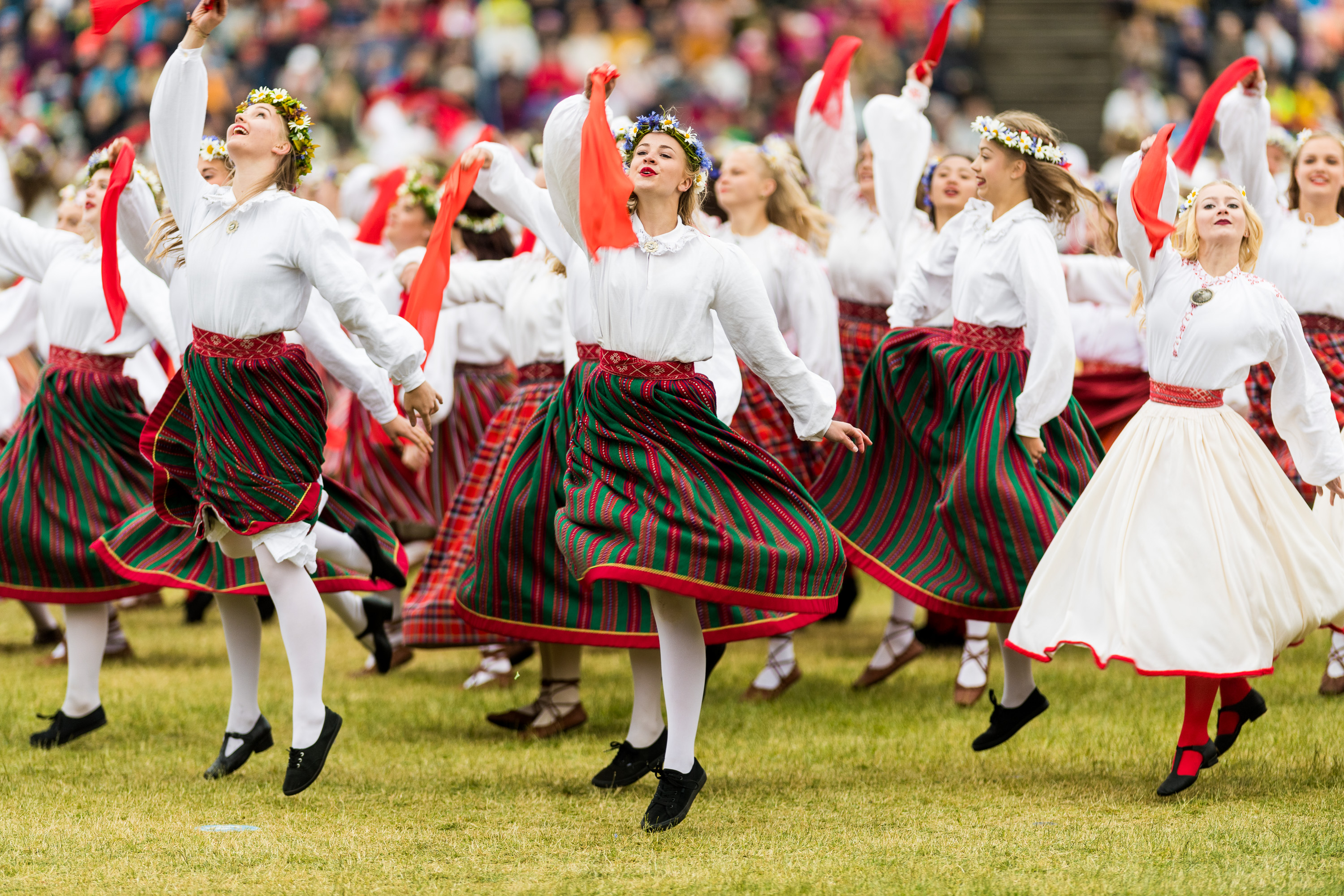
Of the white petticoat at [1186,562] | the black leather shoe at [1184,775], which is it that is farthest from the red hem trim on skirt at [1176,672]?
the black leather shoe at [1184,775]

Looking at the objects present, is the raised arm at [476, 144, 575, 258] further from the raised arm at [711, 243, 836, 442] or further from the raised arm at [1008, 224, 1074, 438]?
A: the raised arm at [1008, 224, 1074, 438]

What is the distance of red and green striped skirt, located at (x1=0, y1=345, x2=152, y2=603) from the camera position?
5.20 metres

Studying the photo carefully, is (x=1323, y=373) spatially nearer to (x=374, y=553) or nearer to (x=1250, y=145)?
(x=1250, y=145)

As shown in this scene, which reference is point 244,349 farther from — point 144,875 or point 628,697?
point 628,697

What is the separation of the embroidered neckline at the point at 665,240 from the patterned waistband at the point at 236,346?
0.96 metres

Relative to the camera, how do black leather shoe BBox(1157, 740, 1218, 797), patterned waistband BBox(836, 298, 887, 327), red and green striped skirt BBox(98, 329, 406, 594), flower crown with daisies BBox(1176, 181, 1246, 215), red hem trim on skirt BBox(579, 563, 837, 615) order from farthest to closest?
patterned waistband BBox(836, 298, 887, 327) → flower crown with daisies BBox(1176, 181, 1246, 215) → black leather shoe BBox(1157, 740, 1218, 797) → red and green striped skirt BBox(98, 329, 406, 594) → red hem trim on skirt BBox(579, 563, 837, 615)

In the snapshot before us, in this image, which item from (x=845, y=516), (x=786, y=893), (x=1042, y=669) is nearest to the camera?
(x=786, y=893)

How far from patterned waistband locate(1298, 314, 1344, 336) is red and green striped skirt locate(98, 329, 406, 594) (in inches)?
132

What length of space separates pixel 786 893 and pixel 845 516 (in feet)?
6.19

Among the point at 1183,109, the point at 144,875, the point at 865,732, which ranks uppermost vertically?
the point at 1183,109

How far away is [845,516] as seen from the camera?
529 centimetres

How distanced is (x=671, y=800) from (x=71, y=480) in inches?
92.8

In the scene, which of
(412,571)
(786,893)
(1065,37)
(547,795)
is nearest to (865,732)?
(547,795)

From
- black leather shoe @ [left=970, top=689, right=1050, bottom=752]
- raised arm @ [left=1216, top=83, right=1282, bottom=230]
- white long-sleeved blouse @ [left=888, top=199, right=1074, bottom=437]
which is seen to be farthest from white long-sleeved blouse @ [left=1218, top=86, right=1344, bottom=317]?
black leather shoe @ [left=970, top=689, right=1050, bottom=752]
